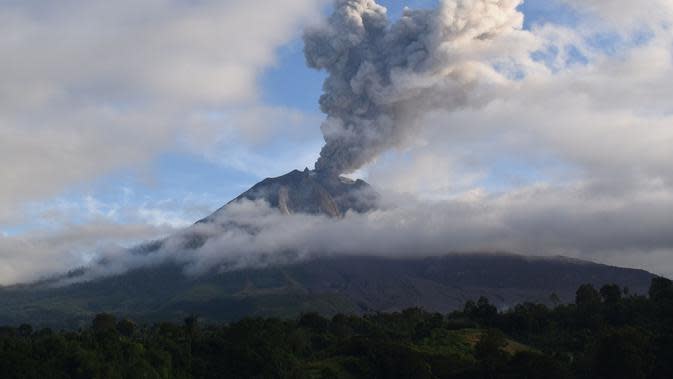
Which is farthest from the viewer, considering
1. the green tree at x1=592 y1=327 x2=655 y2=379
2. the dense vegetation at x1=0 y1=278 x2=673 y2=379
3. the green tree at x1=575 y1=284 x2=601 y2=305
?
the green tree at x1=575 y1=284 x2=601 y2=305

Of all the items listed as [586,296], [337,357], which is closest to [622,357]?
[337,357]

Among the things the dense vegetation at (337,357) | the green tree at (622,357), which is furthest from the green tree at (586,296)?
the green tree at (622,357)

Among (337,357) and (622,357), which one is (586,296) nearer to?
(622,357)

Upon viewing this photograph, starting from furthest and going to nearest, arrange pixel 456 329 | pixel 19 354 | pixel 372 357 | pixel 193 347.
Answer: pixel 456 329
pixel 193 347
pixel 372 357
pixel 19 354

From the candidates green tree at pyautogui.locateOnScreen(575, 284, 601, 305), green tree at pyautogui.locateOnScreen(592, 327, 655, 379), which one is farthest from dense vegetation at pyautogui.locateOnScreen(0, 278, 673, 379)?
green tree at pyautogui.locateOnScreen(575, 284, 601, 305)

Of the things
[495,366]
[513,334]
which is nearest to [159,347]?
[495,366]

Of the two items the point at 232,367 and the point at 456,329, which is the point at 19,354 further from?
the point at 456,329

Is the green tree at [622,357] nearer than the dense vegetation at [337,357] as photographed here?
No

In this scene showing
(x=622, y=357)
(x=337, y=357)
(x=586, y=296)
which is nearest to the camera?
(x=622, y=357)

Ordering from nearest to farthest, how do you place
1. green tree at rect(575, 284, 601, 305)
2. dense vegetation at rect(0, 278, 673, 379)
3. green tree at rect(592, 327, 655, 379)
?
dense vegetation at rect(0, 278, 673, 379), green tree at rect(592, 327, 655, 379), green tree at rect(575, 284, 601, 305)

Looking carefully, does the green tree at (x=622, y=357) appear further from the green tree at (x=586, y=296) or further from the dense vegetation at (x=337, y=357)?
the green tree at (x=586, y=296)

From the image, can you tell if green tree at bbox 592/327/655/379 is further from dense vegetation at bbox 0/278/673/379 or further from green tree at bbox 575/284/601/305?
green tree at bbox 575/284/601/305
